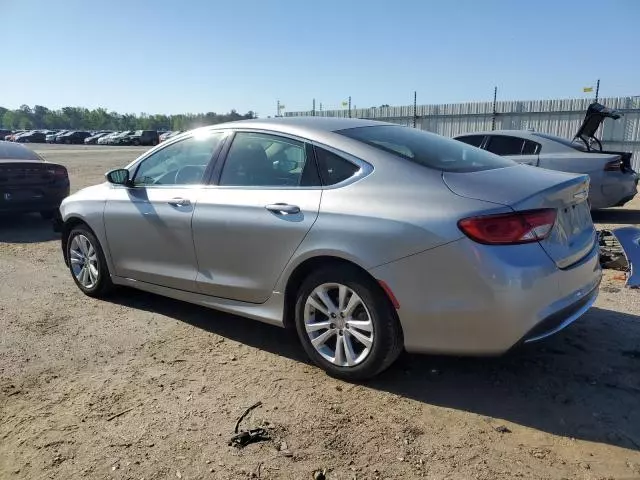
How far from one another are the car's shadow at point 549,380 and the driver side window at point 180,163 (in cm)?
129

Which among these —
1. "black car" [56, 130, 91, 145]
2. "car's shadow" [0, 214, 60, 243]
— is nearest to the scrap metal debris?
"car's shadow" [0, 214, 60, 243]

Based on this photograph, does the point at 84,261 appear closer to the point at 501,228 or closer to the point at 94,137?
the point at 501,228

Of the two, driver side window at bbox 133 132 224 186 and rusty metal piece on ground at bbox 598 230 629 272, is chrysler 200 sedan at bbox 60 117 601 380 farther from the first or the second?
rusty metal piece on ground at bbox 598 230 629 272

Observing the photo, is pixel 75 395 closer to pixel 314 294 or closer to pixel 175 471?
pixel 175 471

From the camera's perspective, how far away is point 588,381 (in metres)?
3.28

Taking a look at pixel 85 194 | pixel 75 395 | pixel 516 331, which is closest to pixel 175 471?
pixel 75 395

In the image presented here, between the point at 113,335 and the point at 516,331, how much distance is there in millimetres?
3048

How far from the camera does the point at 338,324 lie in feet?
10.9

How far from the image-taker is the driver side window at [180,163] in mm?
4168

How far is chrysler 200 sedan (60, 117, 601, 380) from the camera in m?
2.85

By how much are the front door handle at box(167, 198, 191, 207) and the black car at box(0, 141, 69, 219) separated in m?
5.52

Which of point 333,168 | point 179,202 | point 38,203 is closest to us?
point 333,168

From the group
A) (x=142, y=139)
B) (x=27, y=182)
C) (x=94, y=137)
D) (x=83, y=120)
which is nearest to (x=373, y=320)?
(x=27, y=182)

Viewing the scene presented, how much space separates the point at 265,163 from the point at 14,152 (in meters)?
7.31
